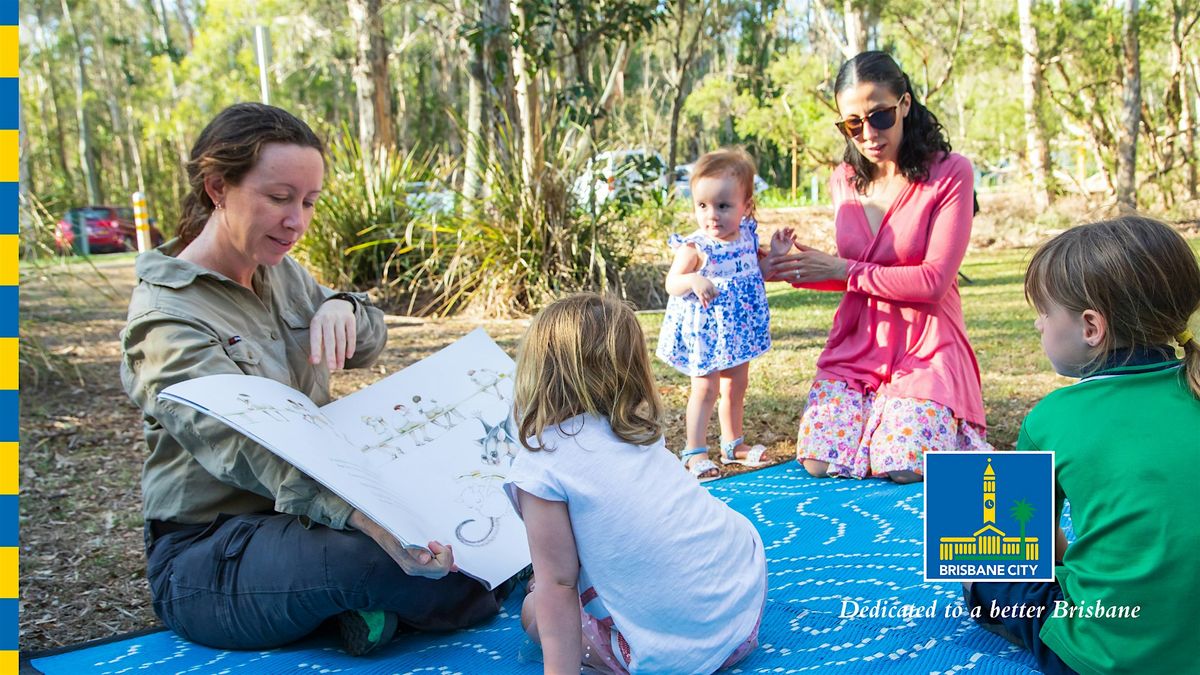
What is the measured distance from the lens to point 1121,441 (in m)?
1.77

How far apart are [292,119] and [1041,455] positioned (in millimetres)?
1864

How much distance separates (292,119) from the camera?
2504 millimetres

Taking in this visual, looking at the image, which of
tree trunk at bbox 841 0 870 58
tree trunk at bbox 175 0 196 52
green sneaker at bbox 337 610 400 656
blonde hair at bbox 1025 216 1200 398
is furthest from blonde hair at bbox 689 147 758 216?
tree trunk at bbox 175 0 196 52

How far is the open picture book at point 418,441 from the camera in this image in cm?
202

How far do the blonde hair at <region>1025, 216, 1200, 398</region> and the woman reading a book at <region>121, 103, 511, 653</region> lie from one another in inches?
53.5

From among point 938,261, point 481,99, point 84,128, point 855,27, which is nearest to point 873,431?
point 938,261

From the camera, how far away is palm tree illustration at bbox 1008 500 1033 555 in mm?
1968

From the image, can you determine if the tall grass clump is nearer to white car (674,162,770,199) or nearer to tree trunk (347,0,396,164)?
white car (674,162,770,199)

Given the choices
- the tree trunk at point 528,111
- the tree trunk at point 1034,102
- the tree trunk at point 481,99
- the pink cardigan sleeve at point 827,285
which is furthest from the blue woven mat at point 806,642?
the tree trunk at point 1034,102

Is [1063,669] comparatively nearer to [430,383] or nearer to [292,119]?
[430,383]

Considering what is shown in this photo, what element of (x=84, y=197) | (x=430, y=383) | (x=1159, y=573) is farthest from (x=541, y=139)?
(x=84, y=197)

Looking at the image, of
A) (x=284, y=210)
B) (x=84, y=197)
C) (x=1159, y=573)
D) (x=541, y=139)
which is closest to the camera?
(x=1159, y=573)

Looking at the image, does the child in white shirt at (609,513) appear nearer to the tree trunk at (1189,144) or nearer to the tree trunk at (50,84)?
the tree trunk at (1189,144)

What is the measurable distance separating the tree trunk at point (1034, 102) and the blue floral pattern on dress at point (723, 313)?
42.0ft
